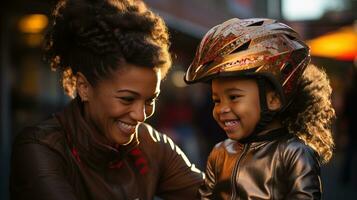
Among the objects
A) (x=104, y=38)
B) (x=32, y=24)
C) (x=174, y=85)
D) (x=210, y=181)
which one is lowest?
(x=174, y=85)

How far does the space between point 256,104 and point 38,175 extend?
1.11 m

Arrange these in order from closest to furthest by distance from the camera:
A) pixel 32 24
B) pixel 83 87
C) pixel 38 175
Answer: pixel 38 175, pixel 83 87, pixel 32 24

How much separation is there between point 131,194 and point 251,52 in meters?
1.07

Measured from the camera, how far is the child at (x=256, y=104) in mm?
2811

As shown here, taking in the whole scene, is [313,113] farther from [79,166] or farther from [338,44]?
[338,44]

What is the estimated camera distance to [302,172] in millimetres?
2691

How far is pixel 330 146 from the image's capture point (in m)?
3.24

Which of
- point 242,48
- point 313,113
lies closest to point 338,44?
point 313,113

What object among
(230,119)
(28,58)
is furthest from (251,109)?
(28,58)

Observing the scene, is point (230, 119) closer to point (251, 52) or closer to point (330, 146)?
point (251, 52)

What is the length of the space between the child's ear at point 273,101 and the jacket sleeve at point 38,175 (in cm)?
104

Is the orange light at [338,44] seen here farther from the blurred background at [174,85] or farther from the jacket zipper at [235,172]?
the jacket zipper at [235,172]

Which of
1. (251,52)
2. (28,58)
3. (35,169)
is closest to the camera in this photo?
(251,52)

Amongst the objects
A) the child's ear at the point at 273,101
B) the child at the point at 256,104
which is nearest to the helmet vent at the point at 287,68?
the child at the point at 256,104
